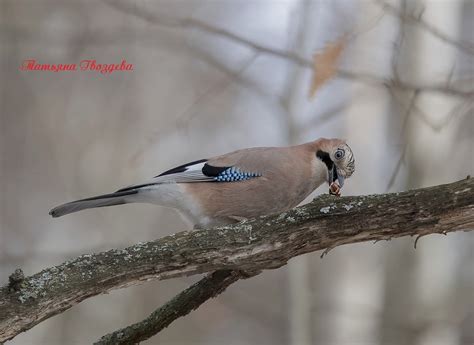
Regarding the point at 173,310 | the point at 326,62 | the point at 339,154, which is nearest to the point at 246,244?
the point at 173,310

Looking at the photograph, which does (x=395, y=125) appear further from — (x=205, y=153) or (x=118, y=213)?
(x=118, y=213)

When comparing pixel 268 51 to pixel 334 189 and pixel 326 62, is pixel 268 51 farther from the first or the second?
pixel 334 189

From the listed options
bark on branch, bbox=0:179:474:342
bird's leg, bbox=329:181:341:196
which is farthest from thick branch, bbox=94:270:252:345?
bird's leg, bbox=329:181:341:196

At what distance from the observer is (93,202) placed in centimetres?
398

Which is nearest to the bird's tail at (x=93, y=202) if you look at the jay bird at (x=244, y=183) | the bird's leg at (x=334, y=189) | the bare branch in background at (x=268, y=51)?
the jay bird at (x=244, y=183)

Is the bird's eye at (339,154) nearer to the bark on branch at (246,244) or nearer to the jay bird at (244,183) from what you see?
the jay bird at (244,183)

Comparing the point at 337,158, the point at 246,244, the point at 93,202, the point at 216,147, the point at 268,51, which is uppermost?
the point at 216,147

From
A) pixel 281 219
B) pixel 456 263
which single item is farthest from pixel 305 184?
pixel 456 263

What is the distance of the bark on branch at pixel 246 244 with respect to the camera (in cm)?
286

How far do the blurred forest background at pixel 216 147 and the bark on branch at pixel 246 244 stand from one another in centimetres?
209

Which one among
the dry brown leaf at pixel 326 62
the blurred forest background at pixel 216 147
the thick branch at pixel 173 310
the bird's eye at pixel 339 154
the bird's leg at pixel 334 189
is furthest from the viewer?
the blurred forest background at pixel 216 147

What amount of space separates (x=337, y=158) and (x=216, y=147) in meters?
5.12

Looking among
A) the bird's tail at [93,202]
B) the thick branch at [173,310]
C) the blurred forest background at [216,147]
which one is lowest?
the thick branch at [173,310]

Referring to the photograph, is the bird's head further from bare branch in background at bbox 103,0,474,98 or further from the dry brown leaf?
the dry brown leaf
